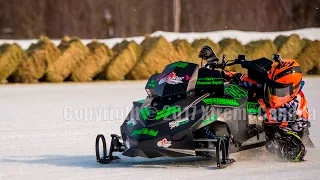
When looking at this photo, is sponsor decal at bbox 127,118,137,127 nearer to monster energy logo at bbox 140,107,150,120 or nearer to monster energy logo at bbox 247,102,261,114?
monster energy logo at bbox 140,107,150,120

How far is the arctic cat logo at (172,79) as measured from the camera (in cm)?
837

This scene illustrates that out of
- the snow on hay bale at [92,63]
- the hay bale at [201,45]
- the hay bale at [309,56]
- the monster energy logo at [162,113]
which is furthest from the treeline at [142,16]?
the monster energy logo at [162,113]

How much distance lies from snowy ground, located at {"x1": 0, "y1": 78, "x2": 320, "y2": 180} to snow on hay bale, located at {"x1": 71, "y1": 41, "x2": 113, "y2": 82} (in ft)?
6.56

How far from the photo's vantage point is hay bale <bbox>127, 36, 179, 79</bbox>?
1984 centimetres

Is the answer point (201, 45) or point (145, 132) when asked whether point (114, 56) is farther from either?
point (145, 132)

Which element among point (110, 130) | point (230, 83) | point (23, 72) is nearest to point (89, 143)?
point (110, 130)

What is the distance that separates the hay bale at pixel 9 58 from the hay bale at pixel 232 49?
5158mm

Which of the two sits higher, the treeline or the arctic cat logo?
the treeline

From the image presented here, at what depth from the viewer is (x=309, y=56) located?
20.8 meters

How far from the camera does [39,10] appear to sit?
31.5 m

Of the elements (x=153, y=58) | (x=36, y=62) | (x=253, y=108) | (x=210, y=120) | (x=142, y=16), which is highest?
(x=142, y=16)

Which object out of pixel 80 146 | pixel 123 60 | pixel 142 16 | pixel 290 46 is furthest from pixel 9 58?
pixel 142 16

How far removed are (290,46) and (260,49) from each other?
86cm

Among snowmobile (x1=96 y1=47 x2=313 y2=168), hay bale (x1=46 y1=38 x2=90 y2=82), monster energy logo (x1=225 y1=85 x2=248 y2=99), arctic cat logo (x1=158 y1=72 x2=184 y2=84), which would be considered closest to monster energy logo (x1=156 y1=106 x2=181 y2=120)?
snowmobile (x1=96 y1=47 x2=313 y2=168)
